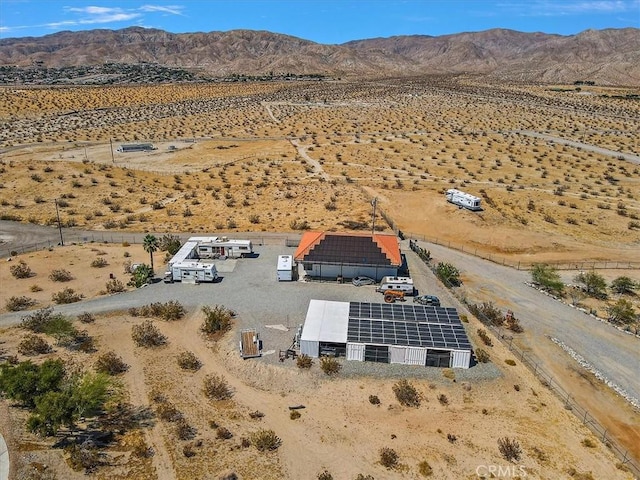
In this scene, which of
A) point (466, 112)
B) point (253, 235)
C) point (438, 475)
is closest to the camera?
point (438, 475)

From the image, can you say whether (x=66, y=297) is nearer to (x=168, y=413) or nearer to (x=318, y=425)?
(x=168, y=413)

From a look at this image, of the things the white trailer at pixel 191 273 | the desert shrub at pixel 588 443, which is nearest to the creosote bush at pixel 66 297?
the white trailer at pixel 191 273

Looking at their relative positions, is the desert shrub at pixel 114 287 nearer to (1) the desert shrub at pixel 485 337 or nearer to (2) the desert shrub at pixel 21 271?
(2) the desert shrub at pixel 21 271

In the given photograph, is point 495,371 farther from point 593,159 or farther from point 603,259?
point 593,159

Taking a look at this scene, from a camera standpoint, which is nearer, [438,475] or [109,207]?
[438,475]

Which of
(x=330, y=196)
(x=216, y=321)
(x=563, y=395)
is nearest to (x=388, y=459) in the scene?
(x=563, y=395)

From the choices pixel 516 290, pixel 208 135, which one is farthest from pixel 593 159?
pixel 208 135
